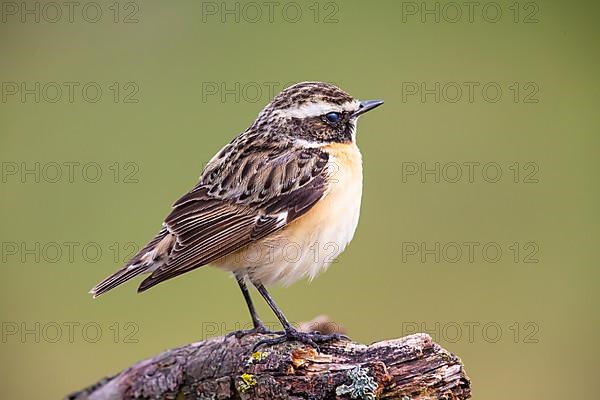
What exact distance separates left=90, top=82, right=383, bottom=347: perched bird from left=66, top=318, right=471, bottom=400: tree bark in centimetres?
73

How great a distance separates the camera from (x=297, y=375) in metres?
5.69

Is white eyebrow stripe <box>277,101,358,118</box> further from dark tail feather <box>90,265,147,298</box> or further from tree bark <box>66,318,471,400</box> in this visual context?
tree bark <box>66,318,471,400</box>

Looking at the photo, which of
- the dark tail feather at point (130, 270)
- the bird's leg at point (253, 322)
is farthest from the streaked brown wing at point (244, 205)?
the bird's leg at point (253, 322)

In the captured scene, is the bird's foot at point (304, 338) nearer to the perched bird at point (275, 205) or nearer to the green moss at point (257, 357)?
the perched bird at point (275, 205)

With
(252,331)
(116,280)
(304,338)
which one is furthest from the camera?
(116,280)

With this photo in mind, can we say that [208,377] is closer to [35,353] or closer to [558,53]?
[35,353]

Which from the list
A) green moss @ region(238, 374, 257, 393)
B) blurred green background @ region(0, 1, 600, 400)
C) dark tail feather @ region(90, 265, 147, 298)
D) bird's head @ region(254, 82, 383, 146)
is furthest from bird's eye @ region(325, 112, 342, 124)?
blurred green background @ region(0, 1, 600, 400)

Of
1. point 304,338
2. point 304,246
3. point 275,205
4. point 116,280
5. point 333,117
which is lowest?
point 304,338

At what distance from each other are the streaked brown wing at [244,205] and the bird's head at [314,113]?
0.19m

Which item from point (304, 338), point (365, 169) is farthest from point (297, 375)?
point (365, 169)

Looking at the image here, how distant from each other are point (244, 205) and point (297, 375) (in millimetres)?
1872

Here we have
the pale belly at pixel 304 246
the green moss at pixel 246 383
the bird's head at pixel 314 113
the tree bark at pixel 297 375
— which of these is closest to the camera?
the tree bark at pixel 297 375

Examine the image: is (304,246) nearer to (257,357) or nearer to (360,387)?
(257,357)

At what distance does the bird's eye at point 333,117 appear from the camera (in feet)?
24.3
